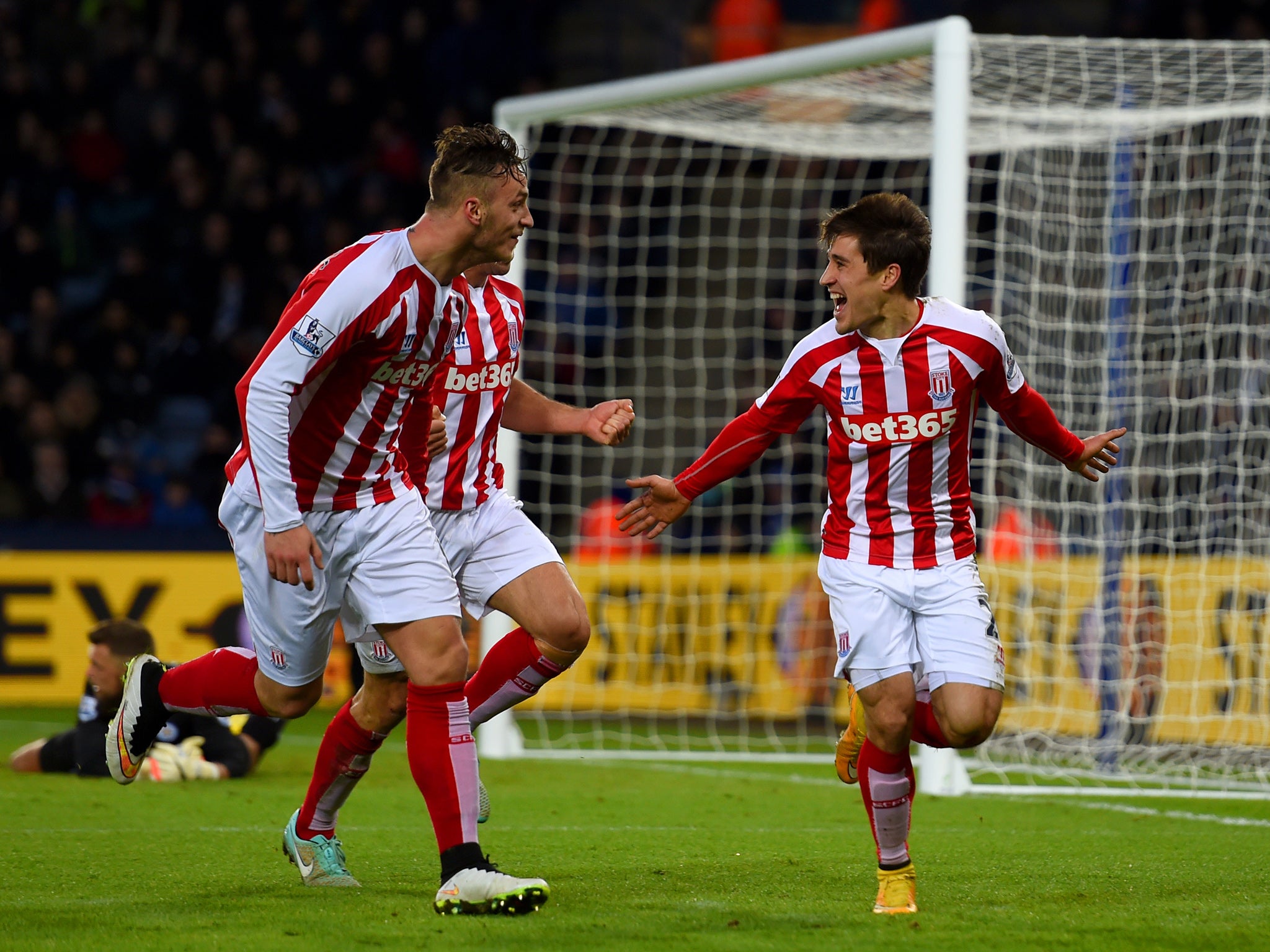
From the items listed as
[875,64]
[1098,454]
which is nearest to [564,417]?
[1098,454]

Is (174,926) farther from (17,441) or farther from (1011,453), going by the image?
(17,441)

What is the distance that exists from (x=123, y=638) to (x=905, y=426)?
4.33 m

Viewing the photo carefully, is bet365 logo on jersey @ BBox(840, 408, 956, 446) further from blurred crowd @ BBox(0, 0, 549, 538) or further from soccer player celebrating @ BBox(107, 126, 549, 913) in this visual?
blurred crowd @ BBox(0, 0, 549, 538)

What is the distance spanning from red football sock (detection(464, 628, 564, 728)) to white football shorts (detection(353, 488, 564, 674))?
7.1 inches

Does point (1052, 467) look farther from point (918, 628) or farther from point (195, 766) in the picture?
point (918, 628)

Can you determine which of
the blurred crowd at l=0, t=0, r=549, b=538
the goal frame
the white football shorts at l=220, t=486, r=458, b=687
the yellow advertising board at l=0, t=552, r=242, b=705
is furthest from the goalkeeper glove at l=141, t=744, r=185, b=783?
the blurred crowd at l=0, t=0, r=549, b=538

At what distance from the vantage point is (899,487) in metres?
4.66

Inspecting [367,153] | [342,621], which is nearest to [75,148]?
[367,153]

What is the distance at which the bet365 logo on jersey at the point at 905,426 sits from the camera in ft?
15.2

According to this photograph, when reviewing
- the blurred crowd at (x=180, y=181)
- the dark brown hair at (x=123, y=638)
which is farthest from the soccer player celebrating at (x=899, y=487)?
the blurred crowd at (x=180, y=181)

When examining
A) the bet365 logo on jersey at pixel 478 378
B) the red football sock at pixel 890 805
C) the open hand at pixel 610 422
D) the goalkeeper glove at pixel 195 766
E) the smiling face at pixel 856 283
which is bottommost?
the goalkeeper glove at pixel 195 766

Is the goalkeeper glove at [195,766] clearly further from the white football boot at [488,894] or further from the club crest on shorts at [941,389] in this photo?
the club crest on shorts at [941,389]

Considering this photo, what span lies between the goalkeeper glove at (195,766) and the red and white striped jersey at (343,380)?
3541 mm

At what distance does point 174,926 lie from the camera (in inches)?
163
